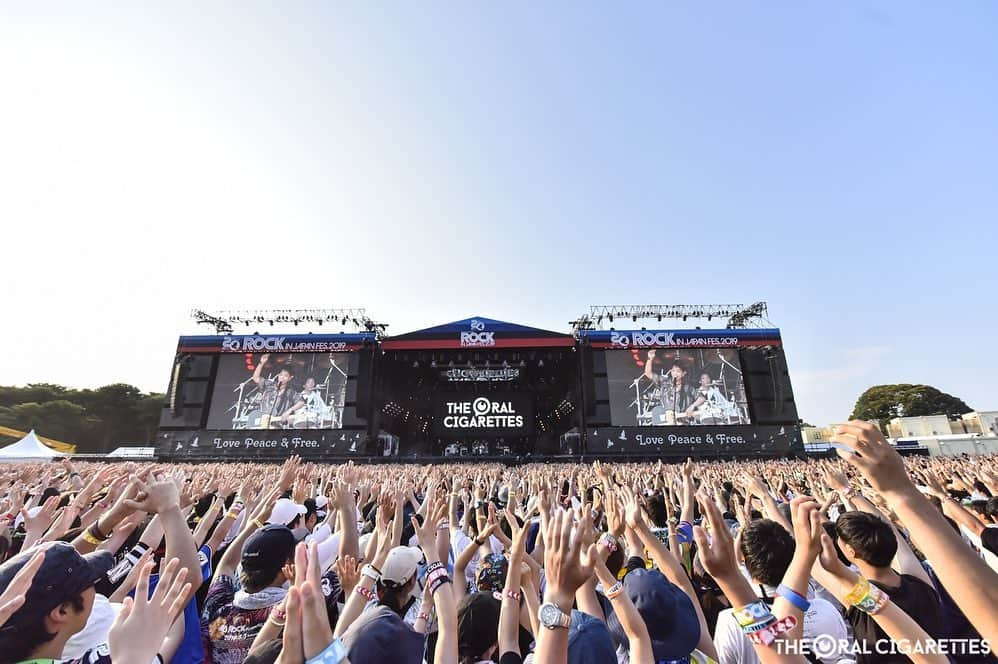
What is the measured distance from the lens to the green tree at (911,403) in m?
49.9

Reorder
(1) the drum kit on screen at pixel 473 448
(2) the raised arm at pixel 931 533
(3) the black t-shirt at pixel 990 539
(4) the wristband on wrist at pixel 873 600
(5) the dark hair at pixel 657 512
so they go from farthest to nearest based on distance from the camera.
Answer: (1) the drum kit on screen at pixel 473 448, (5) the dark hair at pixel 657 512, (3) the black t-shirt at pixel 990 539, (4) the wristband on wrist at pixel 873 600, (2) the raised arm at pixel 931 533

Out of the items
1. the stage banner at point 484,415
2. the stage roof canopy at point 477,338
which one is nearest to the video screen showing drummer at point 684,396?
the stage roof canopy at point 477,338

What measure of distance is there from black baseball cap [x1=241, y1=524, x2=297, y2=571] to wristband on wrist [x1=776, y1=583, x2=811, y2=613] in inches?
91.4

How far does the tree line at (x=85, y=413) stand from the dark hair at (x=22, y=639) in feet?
161

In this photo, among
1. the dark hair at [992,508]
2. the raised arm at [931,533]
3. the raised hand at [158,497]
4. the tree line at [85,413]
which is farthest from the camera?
the tree line at [85,413]

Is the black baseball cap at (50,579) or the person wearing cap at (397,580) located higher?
the black baseball cap at (50,579)

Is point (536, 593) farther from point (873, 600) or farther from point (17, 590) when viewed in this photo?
point (17, 590)

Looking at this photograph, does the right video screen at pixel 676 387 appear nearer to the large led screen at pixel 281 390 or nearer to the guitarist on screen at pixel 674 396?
the guitarist on screen at pixel 674 396

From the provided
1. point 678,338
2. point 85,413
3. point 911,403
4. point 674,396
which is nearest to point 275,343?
point 674,396

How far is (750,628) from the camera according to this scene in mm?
1532

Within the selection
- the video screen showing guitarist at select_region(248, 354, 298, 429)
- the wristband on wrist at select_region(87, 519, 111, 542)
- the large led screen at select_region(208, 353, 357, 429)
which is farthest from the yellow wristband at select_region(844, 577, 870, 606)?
the video screen showing guitarist at select_region(248, 354, 298, 429)

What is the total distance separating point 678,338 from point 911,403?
44.5 m

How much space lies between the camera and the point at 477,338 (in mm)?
25062

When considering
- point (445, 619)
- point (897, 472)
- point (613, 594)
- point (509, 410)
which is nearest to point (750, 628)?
point (613, 594)
